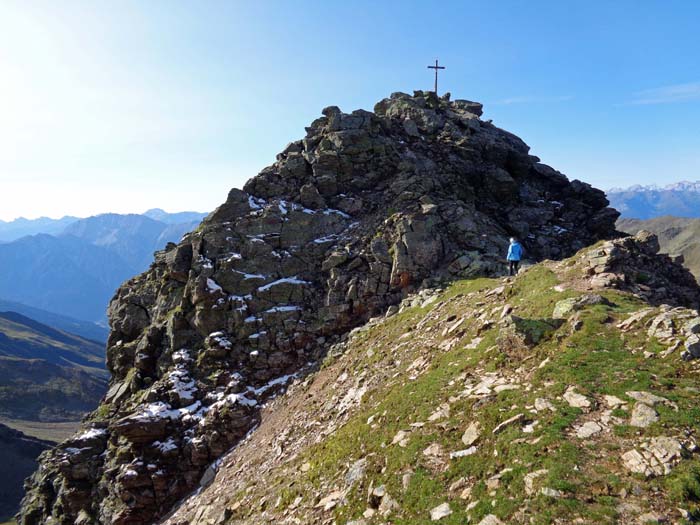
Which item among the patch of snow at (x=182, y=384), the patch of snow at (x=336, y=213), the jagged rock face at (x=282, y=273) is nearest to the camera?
the jagged rock face at (x=282, y=273)

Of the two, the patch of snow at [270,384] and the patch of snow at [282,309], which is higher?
the patch of snow at [282,309]

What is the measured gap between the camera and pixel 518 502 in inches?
450

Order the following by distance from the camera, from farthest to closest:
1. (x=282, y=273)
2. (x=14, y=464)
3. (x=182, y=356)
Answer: (x=14, y=464) → (x=282, y=273) → (x=182, y=356)

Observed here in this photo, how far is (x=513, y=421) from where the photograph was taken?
14.3 meters

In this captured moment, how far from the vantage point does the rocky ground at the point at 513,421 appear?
11.4m

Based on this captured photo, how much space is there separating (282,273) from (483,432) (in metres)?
29.0

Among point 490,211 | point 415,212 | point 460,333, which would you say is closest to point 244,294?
point 415,212

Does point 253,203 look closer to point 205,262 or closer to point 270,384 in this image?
point 205,262

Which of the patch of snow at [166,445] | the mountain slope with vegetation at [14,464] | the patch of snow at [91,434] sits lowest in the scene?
the mountain slope with vegetation at [14,464]

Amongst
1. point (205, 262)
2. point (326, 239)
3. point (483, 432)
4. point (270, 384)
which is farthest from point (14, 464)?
point (483, 432)

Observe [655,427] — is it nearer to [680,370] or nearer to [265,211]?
[680,370]

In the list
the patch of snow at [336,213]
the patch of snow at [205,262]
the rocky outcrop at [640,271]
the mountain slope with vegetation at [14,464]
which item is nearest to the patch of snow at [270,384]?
the patch of snow at [205,262]

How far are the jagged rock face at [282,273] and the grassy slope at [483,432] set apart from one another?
23.2 feet

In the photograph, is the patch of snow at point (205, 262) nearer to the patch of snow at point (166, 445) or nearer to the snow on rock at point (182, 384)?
the snow on rock at point (182, 384)
